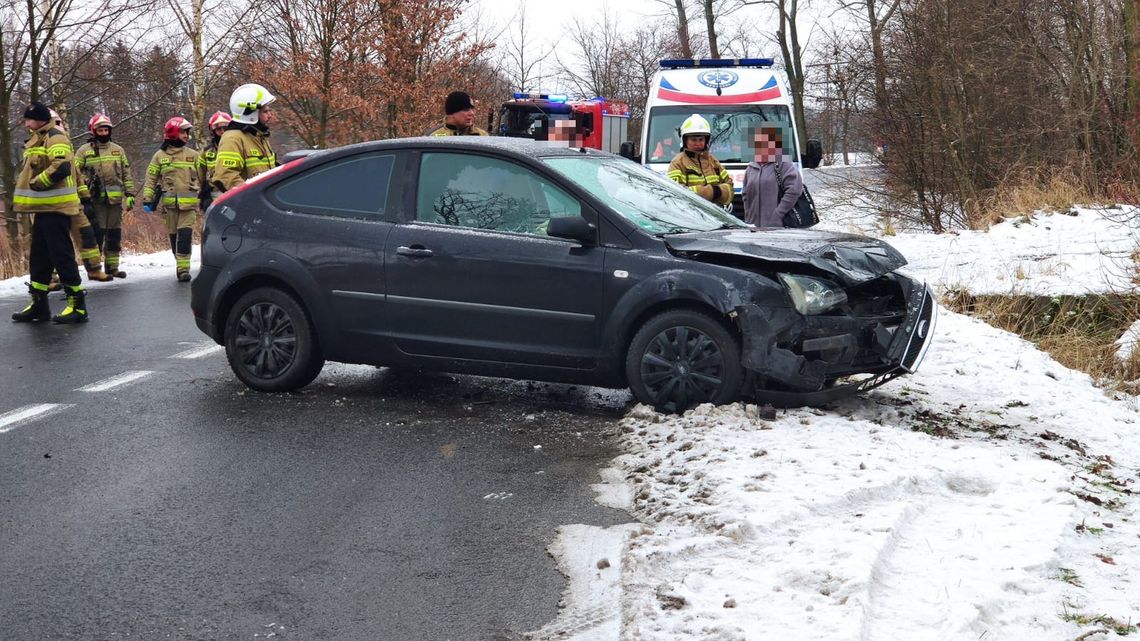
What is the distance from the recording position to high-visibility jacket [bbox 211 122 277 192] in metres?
9.99

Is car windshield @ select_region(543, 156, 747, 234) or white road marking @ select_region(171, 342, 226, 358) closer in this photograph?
car windshield @ select_region(543, 156, 747, 234)

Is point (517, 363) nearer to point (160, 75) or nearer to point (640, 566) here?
point (640, 566)

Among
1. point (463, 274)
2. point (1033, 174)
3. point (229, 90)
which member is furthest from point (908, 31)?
point (229, 90)

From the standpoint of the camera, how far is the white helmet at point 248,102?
1018 centimetres

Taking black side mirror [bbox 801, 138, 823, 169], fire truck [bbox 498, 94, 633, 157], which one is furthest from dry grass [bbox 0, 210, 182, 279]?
black side mirror [bbox 801, 138, 823, 169]

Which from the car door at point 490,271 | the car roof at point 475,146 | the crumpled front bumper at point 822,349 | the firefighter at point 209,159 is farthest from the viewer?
the firefighter at point 209,159

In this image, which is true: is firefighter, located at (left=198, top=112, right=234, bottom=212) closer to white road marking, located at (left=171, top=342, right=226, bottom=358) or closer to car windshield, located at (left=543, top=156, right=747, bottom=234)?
white road marking, located at (left=171, top=342, right=226, bottom=358)

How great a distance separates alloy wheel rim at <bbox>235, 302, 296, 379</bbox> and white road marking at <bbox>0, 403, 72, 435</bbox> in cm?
114

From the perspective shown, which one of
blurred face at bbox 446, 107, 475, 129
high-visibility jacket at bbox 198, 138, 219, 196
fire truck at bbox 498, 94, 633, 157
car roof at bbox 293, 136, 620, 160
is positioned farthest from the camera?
fire truck at bbox 498, 94, 633, 157

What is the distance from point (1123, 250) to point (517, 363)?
7093 mm

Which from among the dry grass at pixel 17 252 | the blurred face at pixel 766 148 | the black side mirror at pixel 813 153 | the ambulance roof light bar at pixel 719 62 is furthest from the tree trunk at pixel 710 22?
the blurred face at pixel 766 148

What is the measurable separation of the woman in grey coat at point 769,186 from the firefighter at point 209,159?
6847mm

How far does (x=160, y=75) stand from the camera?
80.2 feet

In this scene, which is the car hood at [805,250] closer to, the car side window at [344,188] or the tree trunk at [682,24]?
the car side window at [344,188]
